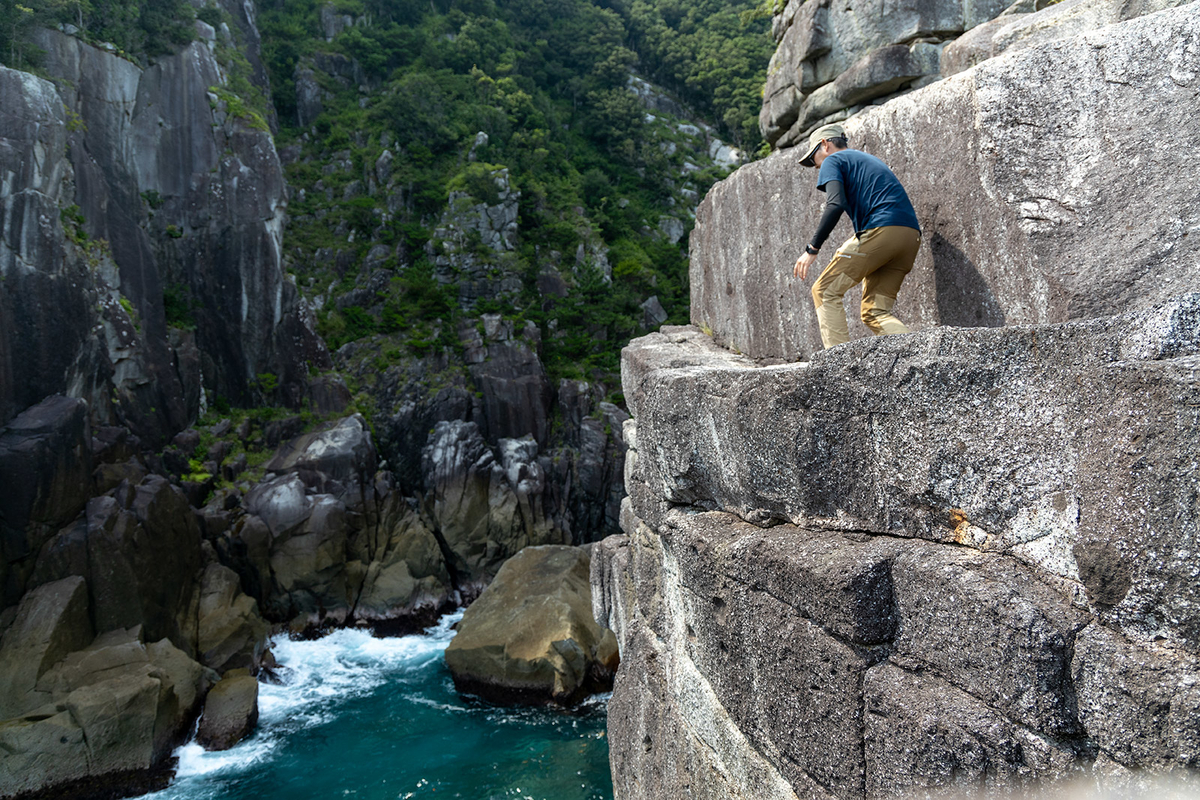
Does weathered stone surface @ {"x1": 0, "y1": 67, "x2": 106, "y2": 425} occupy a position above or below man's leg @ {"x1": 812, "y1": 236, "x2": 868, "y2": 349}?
above

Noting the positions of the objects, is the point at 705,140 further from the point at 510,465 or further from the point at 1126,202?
the point at 1126,202

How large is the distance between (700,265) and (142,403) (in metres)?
17.1

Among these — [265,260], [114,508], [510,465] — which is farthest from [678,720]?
[265,260]

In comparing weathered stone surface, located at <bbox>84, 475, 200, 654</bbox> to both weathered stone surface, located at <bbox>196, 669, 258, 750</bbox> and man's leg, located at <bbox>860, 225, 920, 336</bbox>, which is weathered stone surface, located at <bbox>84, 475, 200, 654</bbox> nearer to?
weathered stone surface, located at <bbox>196, 669, 258, 750</bbox>

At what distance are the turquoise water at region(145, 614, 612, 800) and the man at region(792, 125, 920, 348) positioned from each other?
9.84m

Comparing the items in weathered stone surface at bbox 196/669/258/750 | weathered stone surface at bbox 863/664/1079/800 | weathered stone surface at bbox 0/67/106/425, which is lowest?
weathered stone surface at bbox 196/669/258/750

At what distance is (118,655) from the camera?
1302 centimetres

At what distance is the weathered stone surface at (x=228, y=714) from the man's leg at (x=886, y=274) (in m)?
14.0

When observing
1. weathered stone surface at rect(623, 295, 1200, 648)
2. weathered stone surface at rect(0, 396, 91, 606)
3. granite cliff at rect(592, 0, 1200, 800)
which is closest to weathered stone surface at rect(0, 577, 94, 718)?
weathered stone surface at rect(0, 396, 91, 606)

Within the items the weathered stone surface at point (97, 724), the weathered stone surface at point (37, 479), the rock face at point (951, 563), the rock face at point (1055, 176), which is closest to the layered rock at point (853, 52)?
the rock face at point (1055, 176)

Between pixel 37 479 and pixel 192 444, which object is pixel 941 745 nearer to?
pixel 37 479

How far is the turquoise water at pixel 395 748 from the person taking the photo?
11.6 metres

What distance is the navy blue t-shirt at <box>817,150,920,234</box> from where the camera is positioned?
12.3 feet

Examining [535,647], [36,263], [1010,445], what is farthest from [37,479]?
[1010,445]
